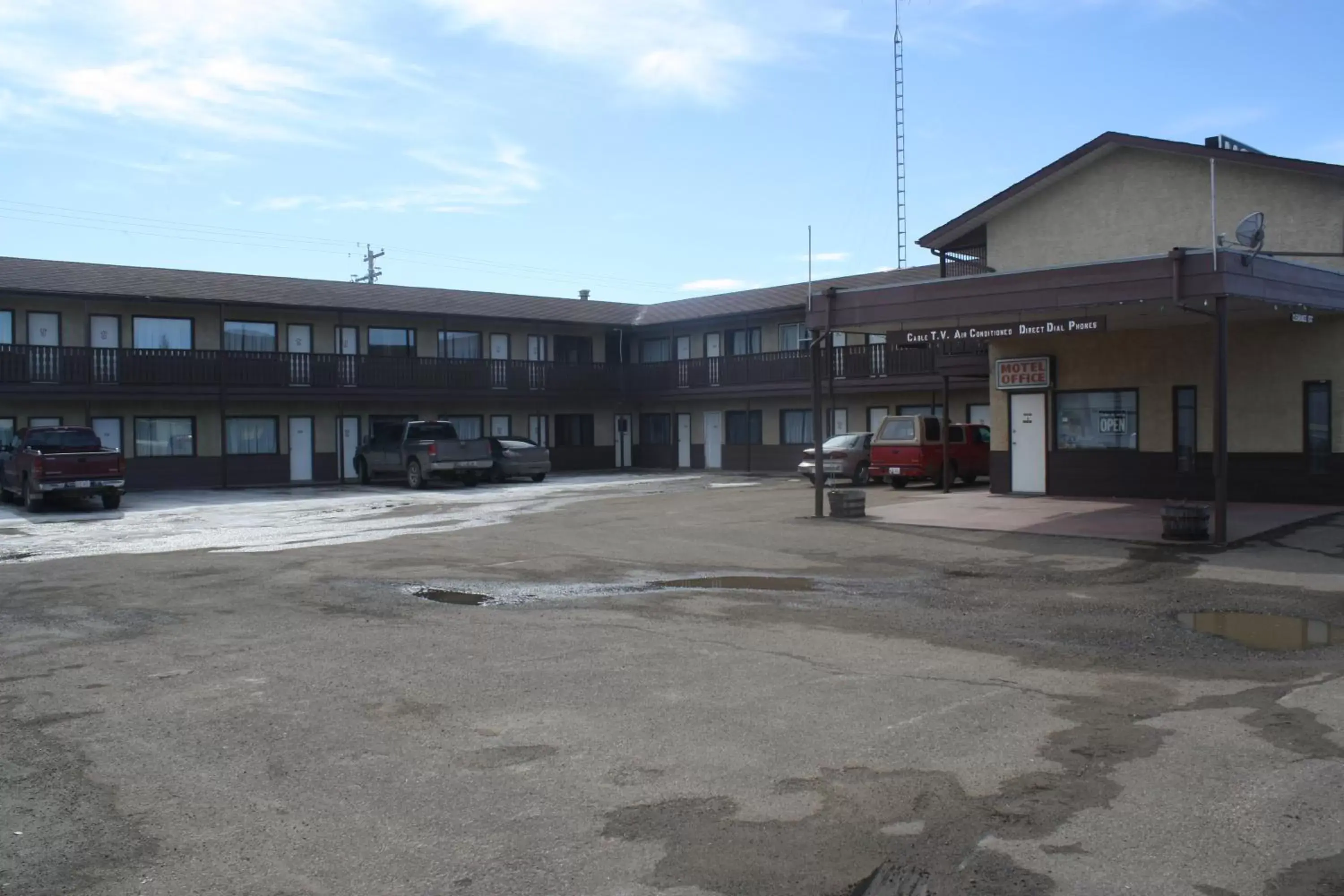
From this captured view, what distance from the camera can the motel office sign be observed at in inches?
717

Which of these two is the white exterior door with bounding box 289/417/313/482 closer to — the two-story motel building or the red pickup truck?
the two-story motel building

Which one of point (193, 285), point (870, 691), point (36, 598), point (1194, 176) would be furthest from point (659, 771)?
point (193, 285)

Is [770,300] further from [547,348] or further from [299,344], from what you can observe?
[299,344]

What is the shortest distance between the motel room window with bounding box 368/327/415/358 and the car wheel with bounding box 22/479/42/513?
14200 mm

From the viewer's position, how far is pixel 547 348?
144 ft

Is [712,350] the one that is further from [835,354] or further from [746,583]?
[746,583]

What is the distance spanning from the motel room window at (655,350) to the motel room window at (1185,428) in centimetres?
2458

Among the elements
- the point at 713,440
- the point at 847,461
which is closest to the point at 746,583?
the point at 847,461

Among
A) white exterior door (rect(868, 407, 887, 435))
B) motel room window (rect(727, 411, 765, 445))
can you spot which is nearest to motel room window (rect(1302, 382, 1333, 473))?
white exterior door (rect(868, 407, 887, 435))

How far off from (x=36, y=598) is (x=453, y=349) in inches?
1137

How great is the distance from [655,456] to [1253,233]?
98.5 feet

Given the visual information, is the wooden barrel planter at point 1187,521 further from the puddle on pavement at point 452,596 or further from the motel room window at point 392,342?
the motel room window at point 392,342

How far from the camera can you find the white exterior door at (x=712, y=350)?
40688mm

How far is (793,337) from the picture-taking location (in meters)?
39.2
